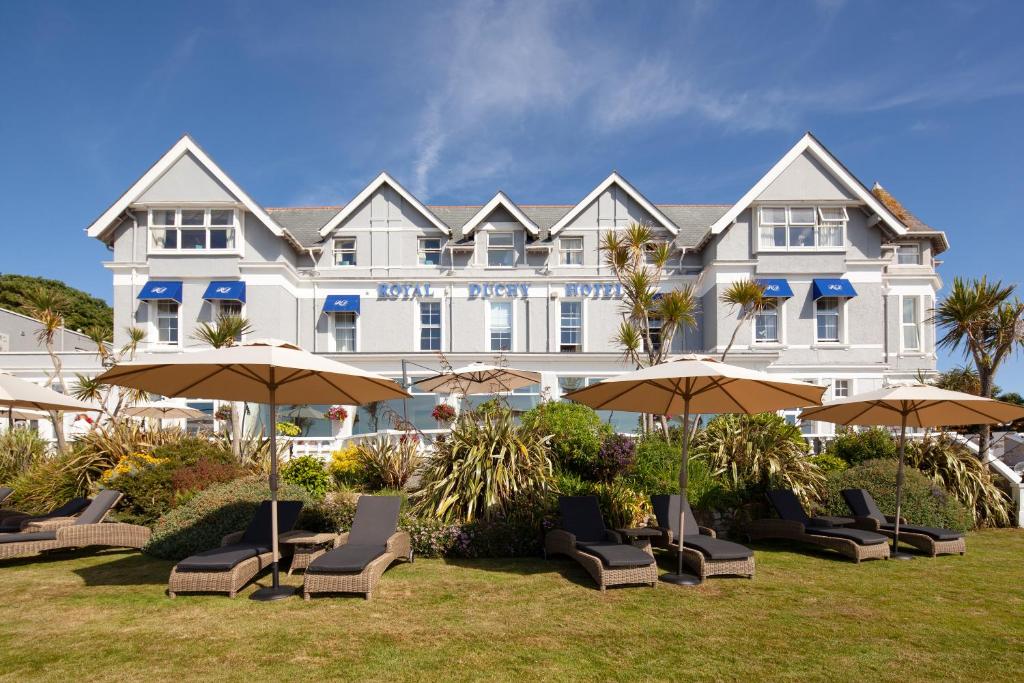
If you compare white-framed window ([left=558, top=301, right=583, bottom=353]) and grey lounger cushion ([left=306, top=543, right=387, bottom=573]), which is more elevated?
white-framed window ([left=558, top=301, right=583, bottom=353])

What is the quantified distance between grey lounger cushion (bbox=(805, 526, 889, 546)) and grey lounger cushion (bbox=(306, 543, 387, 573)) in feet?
23.2

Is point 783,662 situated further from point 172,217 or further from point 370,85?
point 172,217

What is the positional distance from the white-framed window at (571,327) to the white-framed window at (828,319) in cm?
929

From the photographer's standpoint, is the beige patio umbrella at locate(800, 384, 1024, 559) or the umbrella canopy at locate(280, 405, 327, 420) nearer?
the beige patio umbrella at locate(800, 384, 1024, 559)

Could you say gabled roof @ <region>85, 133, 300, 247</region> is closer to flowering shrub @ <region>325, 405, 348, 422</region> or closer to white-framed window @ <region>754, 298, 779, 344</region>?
flowering shrub @ <region>325, 405, 348, 422</region>

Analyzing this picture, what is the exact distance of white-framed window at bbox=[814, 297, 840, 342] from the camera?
25.3 m

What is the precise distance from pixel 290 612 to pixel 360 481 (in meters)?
6.39

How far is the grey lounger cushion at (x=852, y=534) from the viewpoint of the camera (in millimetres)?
10023

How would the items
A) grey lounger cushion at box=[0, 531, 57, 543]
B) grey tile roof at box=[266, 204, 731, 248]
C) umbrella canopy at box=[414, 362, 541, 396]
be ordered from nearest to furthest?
grey lounger cushion at box=[0, 531, 57, 543]
umbrella canopy at box=[414, 362, 541, 396]
grey tile roof at box=[266, 204, 731, 248]

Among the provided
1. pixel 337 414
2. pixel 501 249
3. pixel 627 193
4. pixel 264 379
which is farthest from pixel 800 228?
pixel 264 379

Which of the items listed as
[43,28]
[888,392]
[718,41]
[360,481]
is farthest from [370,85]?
[888,392]

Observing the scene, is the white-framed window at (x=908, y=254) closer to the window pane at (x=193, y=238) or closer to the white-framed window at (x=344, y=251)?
the white-framed window at (x=344, y=251)

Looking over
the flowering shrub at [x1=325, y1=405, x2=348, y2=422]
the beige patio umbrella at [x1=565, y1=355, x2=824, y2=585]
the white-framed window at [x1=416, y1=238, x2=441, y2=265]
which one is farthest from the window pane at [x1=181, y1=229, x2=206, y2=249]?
the beige patio umbrella at [x1=565, y1=355, x2=824, y2=585]

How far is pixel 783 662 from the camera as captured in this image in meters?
5.80
